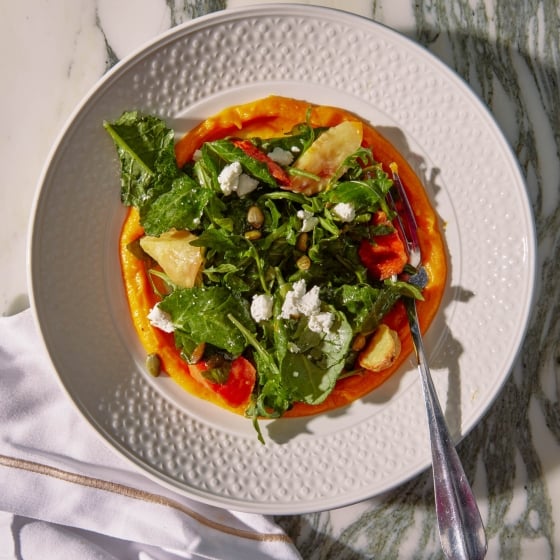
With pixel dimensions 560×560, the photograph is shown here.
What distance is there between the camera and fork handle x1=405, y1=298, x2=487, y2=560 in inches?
120

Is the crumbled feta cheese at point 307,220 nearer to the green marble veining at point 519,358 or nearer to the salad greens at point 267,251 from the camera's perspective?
the salad greens at point 267,251

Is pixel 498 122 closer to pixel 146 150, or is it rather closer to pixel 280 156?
pixel 280 156

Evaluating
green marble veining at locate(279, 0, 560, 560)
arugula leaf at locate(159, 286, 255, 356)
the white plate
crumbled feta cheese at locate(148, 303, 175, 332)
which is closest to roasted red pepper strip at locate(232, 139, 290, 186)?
the white plate

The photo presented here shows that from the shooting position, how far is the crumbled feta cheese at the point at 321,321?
304 centimetres

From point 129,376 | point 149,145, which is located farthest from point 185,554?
point 149,145

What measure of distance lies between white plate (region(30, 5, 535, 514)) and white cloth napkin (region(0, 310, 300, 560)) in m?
0.47

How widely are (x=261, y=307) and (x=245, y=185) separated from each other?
2.04ft

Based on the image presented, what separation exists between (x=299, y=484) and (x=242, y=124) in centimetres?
190

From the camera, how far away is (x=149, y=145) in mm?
3098

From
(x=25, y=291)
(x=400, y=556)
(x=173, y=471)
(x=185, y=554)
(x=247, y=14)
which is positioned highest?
(x=247, y=14)

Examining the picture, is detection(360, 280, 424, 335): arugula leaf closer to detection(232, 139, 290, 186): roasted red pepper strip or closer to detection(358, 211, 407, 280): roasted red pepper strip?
detection(358, 211, 407, 280): roasted red pepper strip

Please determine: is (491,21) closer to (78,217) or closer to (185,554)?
(78,217)

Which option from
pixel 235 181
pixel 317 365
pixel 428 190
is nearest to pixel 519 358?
pixel 428 190

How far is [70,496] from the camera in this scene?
353 centimetres
